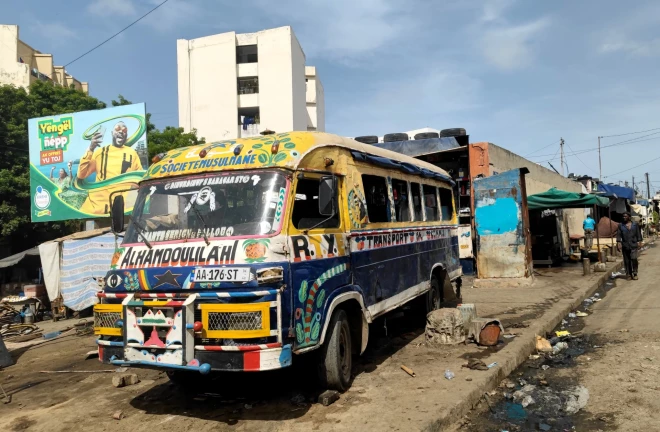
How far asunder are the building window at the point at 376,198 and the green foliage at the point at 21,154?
60.6 ft

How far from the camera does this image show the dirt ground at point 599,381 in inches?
167

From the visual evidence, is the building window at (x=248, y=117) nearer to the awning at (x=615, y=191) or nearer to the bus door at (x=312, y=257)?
the awning at (x=615, y=191)

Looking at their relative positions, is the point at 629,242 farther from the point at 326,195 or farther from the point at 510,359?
the point at 326,195

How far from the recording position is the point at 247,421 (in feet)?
14.0

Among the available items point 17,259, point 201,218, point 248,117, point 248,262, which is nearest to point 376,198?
point 201,218

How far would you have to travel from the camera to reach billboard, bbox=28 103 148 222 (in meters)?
14.7

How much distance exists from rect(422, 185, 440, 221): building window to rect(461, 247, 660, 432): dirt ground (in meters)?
2.68

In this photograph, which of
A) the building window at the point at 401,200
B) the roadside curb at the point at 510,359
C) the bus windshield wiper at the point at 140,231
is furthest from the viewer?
the building window at the point at 401,200

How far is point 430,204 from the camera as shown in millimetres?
8039

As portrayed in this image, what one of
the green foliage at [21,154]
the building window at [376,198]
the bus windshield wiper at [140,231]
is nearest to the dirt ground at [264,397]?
the bus windshield wiper at [140,231]

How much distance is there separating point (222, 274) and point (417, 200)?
162 inches

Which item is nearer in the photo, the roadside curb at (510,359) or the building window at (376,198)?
the roadside curb at (510,359)

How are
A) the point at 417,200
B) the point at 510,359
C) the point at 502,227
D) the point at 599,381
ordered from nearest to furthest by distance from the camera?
the point at 599,381
the point at 510,359
the point at 417,200
the point at 502,227

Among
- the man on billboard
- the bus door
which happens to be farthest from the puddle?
the man on billboard
